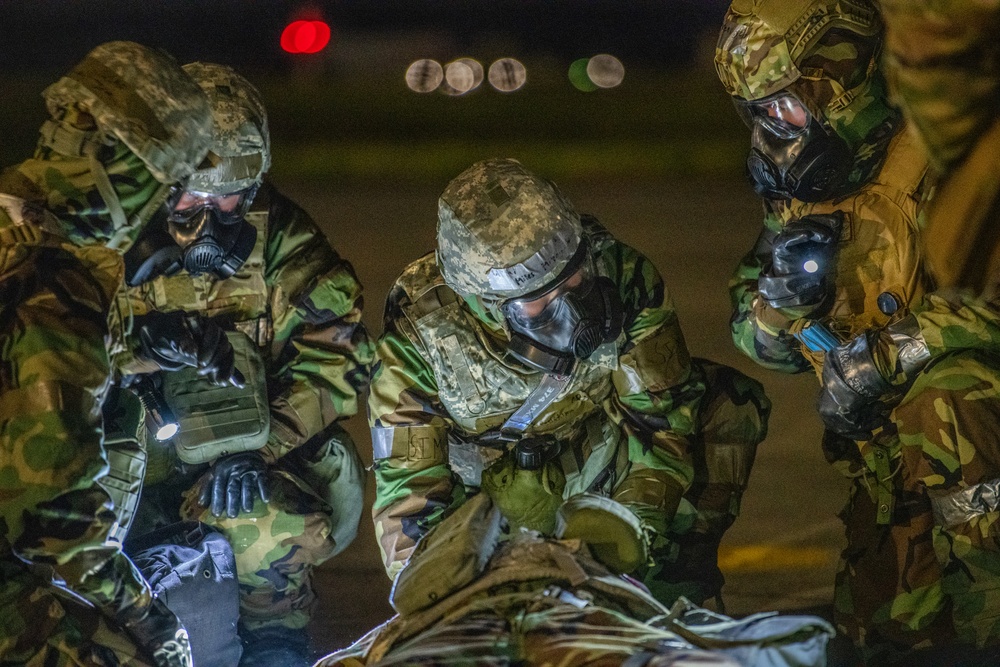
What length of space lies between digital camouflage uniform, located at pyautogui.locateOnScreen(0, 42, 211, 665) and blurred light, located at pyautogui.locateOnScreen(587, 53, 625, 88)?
50.1ft

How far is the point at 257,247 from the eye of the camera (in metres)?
5.11

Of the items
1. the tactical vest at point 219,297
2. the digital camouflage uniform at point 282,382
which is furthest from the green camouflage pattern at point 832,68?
the tactical vest at point 219,297

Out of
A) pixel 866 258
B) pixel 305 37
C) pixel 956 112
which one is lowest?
pixel 305 37

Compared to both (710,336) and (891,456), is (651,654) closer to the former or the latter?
(891,456)

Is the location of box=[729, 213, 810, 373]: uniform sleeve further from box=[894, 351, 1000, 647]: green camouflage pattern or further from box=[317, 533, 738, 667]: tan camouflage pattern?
box=[317, 533, 738, 667]: tan camouflage pattern

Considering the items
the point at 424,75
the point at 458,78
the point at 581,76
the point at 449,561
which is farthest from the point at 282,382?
the point at 424,75

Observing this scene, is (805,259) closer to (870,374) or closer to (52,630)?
(870,374)

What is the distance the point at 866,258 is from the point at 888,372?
1.80 feet

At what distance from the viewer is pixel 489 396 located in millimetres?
4680

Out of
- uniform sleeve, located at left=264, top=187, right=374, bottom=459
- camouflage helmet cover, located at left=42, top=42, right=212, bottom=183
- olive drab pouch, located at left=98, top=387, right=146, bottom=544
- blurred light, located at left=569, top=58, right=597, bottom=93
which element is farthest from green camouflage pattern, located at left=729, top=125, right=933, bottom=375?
blurred light, located at left=569, top=58, right=597, bottom=93

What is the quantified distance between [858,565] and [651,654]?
6.11 ft

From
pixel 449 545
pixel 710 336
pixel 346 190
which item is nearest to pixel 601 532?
pixel 449 545

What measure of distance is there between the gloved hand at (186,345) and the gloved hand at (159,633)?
1.12 m

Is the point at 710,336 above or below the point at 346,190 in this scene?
above
